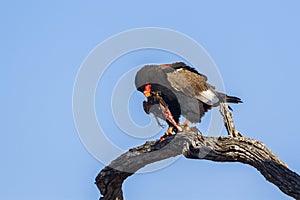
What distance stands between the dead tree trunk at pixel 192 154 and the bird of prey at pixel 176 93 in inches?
40.8

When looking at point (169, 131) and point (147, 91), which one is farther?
point (147, 91)

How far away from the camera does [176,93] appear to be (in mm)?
11594

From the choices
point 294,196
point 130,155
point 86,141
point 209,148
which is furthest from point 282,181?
point 86,141

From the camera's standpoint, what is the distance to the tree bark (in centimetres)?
971

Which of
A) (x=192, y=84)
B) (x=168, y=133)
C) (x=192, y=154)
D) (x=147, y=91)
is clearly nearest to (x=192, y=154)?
(x=192, y=154)

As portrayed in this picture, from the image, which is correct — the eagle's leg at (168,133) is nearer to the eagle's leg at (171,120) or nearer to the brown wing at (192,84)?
the eagle's leg at (171,120)

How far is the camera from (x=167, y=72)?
11578 mm

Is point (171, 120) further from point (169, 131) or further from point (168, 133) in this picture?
point (168, 133)

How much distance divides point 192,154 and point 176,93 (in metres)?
1.88

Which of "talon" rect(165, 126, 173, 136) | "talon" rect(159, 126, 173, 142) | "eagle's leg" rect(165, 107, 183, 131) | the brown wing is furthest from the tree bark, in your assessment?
the brown wing

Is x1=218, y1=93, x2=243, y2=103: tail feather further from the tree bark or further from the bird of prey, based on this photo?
the tree bark

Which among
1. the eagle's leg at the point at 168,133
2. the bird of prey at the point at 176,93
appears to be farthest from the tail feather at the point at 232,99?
the eagle's leg at the point at 168,133

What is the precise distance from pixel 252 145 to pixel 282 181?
2.34 feet

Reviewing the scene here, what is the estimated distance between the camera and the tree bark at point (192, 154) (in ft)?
31.9
